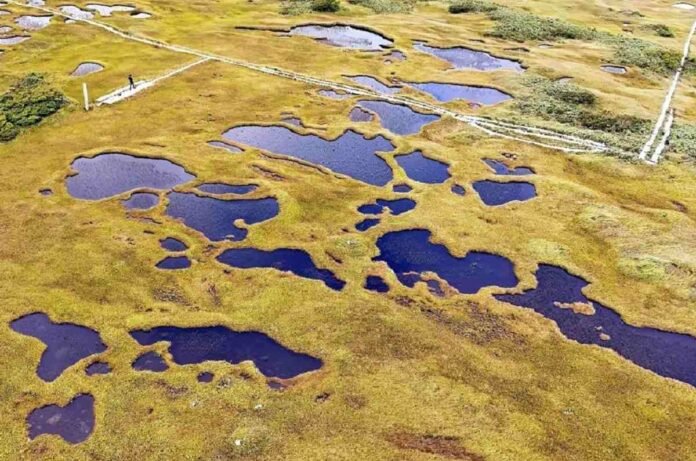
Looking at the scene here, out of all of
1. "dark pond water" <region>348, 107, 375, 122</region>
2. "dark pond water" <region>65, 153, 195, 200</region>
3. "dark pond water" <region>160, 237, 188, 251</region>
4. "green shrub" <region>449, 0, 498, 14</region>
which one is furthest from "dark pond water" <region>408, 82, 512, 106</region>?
"green shrub" <region>449, 0, 498, 14</region>

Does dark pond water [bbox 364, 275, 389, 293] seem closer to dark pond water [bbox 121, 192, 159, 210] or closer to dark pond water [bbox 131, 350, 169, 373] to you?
dark pond water [bbox 131, 350, 169, 373]

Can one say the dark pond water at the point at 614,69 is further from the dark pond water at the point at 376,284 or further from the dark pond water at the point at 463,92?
the dark pond water at the point at 376,284

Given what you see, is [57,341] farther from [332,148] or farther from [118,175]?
[332,148]

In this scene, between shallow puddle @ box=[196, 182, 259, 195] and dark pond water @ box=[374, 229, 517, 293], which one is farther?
shallow puddle @ box=[196, 182, 259, 195]

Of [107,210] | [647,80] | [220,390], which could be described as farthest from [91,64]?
[647,80]

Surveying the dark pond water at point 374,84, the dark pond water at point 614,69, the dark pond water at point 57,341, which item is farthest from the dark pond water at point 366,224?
the dark pond water at point 614,69

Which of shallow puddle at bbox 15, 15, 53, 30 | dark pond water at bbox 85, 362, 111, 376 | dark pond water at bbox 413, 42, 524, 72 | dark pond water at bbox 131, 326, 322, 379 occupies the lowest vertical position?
dark pond water at bbox 85, 362, 111, 376

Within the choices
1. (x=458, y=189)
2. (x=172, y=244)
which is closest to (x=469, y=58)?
(x=458, y=189)
